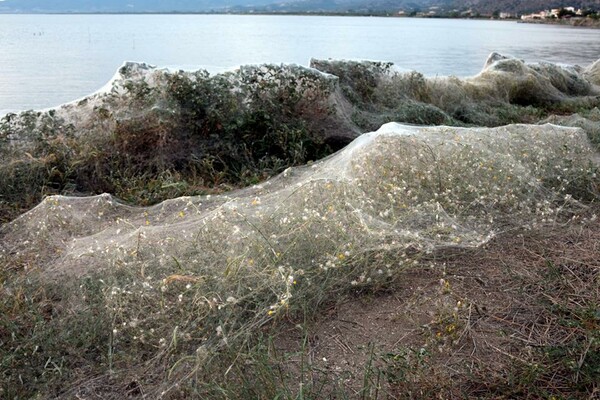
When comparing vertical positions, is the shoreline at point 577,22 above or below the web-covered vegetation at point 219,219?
below

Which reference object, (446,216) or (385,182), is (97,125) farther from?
(446,216)

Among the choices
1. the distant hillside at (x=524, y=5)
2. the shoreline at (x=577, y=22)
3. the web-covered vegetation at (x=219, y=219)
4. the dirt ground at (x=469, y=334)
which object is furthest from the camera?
the distant hillside at (x=524, y=5)

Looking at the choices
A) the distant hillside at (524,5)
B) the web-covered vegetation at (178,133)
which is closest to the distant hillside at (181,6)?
the distant hillside at (524,5)

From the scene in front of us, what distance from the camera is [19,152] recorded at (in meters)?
5.33

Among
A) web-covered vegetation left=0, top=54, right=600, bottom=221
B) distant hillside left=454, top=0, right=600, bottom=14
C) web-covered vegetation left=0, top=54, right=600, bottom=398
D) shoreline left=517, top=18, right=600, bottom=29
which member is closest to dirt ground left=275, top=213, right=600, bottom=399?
web-covered vegetation left=0, top=54, right=600, bottom=398

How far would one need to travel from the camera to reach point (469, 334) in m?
3.03

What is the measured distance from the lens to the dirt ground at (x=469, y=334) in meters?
2.63

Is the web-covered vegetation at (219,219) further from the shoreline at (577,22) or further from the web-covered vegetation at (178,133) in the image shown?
the shoreline at (577,22)

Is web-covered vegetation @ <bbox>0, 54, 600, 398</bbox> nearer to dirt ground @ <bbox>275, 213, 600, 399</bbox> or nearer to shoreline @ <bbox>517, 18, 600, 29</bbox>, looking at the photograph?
dirt ground @ <bbox>275, 213, 600, 399</bbox>

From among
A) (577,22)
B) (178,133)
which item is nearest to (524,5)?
(577,22)

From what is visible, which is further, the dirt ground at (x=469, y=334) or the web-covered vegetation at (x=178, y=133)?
the web-covered vegetation at (x=178, y=133)

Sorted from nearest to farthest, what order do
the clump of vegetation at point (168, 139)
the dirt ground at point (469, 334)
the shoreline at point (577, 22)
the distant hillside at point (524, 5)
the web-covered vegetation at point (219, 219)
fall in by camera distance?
the dirt ground at point (469, 334)
the web-covered vegetation at point (219, 219)
the clump of vegetation at point (168, 139)
the shoreline at point (577, 22)
the distant hillside at point (524, 5)

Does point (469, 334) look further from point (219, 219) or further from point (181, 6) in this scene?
point (181, 6)

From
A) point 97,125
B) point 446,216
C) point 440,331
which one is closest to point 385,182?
point 446,216
